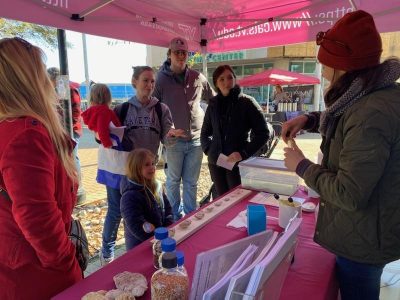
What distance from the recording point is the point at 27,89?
1.05 m

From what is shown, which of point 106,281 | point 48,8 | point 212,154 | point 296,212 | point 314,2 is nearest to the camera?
point 106,281

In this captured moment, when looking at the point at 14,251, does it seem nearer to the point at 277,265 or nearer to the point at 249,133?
the point at 277,265

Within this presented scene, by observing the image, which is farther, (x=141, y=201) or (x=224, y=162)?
(x=224, y=162)

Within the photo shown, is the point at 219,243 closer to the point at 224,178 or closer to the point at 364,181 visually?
the point at 364,181

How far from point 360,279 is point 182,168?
85.3 inches

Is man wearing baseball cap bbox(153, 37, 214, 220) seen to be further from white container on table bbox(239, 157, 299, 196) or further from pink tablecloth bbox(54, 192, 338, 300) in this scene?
pink tablecloth bbox(54, 192, 338, 300)

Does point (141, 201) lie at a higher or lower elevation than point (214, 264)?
lower

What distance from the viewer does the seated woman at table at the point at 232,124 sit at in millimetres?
2682

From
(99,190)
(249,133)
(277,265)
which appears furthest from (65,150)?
(99,190)

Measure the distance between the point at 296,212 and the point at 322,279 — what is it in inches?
15.9

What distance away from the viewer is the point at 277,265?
773mm

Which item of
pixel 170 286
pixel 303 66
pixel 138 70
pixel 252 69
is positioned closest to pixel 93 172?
pixel 138 70

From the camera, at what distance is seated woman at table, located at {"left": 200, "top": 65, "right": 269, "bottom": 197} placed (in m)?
2.68

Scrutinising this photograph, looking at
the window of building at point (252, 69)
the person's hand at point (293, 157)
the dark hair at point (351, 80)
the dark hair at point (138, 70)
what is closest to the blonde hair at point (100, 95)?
the dark hair at point (138, 70)
